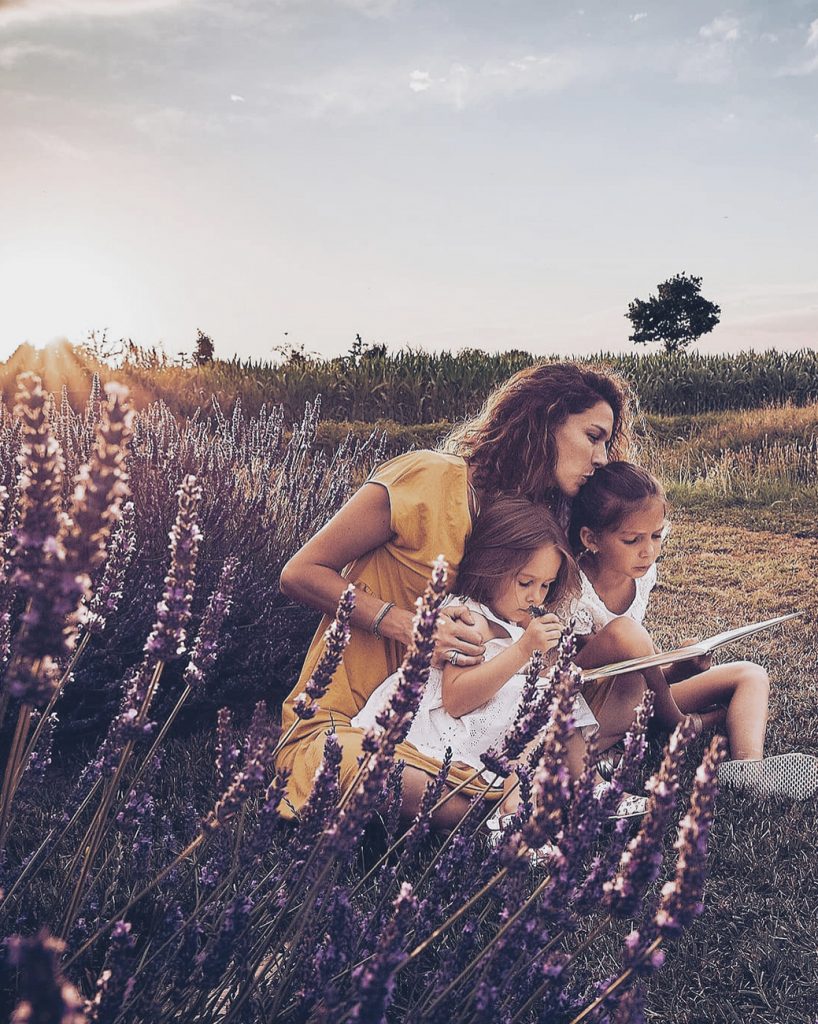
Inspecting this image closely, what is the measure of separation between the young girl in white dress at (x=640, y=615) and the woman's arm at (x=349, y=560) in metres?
0.76

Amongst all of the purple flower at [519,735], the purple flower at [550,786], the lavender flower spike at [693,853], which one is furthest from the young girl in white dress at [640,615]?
the lavender flower spike at [693,853]

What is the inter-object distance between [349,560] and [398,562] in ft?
0.50

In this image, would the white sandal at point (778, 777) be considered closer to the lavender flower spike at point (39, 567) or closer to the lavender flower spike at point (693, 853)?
the lavender flower spike at point (693, 853)

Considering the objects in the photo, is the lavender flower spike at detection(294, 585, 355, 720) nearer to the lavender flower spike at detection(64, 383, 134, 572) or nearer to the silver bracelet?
the lavender flower spike at detection(64, 383, 134, 572)

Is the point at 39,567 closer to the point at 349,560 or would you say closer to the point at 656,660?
the point at 656,660

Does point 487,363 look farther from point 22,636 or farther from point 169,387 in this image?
point 22,636

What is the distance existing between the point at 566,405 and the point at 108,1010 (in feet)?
7.72

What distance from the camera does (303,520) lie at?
4434 mm

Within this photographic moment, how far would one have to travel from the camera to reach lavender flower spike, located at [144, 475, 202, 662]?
3.49 ft

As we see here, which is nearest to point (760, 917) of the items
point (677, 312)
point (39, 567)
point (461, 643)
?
point (461, 643)

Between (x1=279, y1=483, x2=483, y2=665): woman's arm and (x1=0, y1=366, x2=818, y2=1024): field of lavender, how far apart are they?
20.4 inches

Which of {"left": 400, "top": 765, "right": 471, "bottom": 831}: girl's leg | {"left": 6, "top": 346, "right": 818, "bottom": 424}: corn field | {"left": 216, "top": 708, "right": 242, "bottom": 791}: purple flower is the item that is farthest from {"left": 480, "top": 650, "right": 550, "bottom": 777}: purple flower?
{"left": 6, "top": 346, "right": 818, "bottom": 424}: corn field

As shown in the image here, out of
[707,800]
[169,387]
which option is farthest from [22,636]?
[169,387]

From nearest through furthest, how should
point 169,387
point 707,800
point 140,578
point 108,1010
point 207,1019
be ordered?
point 707,800
point 108,1010
point 207,1019
point 140,578
point 169,387
